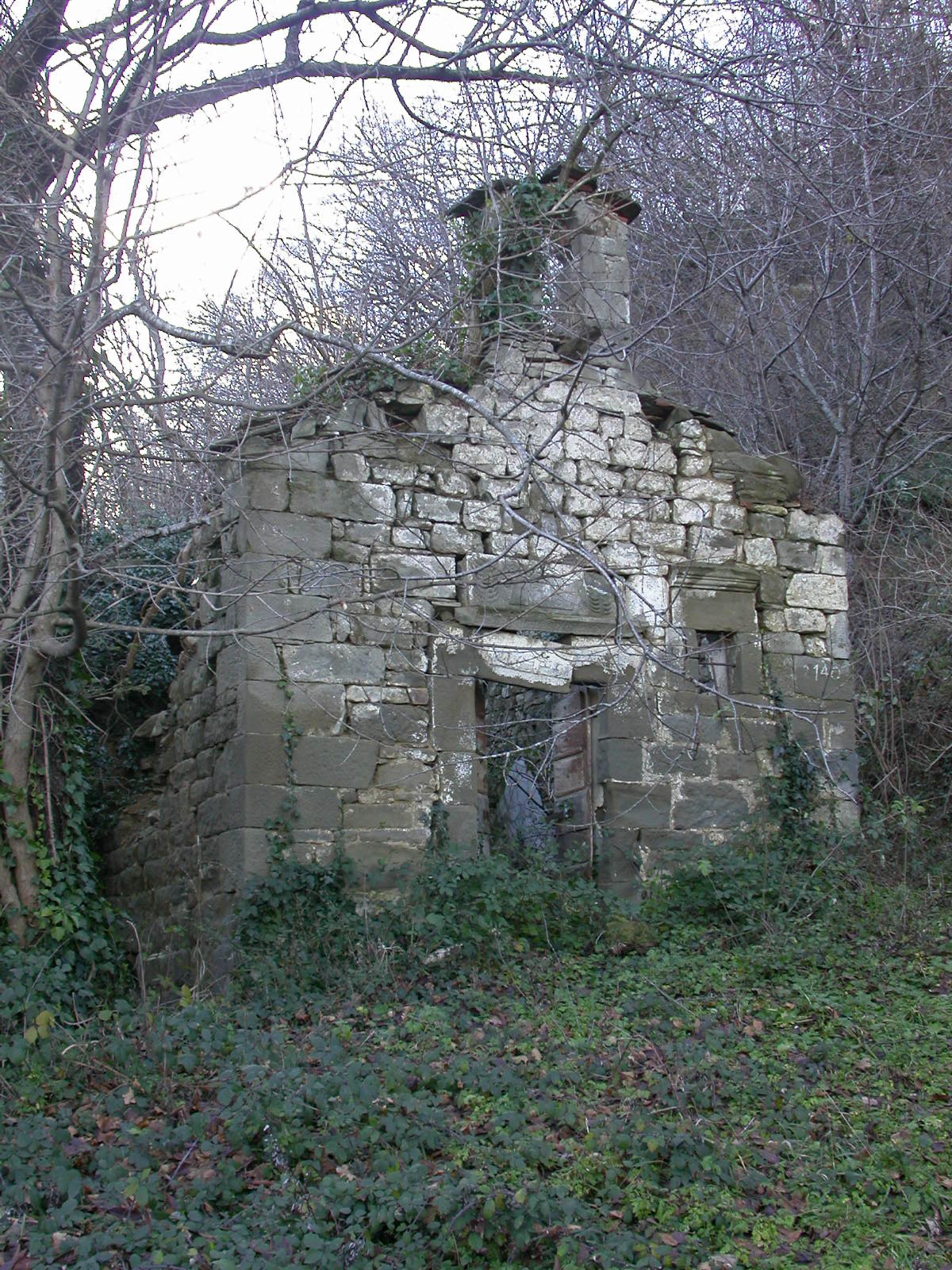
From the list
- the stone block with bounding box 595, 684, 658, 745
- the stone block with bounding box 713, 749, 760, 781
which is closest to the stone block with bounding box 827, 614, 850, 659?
the stone block with bounding box 713, 749, 760, 781

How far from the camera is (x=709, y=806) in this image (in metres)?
8.36

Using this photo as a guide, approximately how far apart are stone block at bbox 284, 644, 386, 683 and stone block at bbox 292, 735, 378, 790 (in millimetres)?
348

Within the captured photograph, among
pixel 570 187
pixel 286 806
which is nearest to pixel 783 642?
pixel 570 187

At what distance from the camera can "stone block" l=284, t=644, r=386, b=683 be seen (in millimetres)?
7434

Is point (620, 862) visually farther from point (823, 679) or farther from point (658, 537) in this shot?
point (658, 537)

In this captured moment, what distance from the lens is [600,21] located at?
27.5 feet

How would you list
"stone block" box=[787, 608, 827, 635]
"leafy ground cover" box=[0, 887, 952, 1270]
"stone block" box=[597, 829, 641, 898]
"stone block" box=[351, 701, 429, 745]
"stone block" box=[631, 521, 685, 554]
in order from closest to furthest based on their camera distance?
"leafy ground cover" box=[0, 887, 952, 1270], "stone block" box=[351, 701, 429, 745], "stone block" box=[597, 829, 641, 898], "stone block" box=[631, 521, 685, 554], "stone block" box=[787, 608, 827, 635]

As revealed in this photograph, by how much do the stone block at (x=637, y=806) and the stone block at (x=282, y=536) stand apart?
7.74ft

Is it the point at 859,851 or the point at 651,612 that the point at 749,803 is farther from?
the point at 651,612

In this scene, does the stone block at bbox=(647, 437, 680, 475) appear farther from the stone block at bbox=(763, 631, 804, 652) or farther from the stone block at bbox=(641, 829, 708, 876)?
the stone block at bbox=(641, 829, 708, 876)

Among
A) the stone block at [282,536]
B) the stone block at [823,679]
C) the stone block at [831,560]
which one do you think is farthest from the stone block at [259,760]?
the stone block at [831,560]

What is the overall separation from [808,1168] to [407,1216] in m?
1.50

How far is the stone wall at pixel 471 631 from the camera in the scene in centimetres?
739

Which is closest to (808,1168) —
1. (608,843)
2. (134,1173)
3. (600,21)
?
(134,1173)
